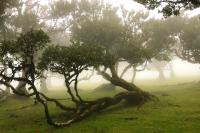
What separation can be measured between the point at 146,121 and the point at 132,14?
36459 mm

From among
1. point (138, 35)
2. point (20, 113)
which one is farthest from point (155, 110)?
point (138, 35)

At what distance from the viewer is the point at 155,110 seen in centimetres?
3666

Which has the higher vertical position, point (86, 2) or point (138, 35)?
point (86, 2)

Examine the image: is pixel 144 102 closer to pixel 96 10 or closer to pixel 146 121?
pixel 146 121

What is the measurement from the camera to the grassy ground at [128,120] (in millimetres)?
27927

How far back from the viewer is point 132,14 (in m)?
63.1

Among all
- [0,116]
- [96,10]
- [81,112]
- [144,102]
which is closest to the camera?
[81,112]

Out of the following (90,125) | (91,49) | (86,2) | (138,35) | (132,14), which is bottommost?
(90,125)

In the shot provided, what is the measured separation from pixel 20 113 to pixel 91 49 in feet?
43.7

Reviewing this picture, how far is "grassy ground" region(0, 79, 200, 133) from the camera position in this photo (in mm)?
27927

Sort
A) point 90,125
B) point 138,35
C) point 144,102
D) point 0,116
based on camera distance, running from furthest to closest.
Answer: point 138,35 < point 144,102 < point 0,116 < point 90,125

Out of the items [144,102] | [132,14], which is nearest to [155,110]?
[144,102]

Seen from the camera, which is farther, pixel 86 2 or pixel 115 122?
pixel 86 2

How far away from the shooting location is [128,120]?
3172cm
